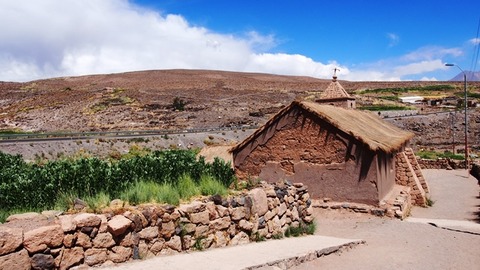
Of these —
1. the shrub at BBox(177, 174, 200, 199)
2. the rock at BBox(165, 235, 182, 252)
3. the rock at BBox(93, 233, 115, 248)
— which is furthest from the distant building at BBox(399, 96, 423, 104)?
the rock at BBox(93, 233, 115, 248)

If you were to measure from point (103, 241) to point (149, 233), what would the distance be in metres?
0.96

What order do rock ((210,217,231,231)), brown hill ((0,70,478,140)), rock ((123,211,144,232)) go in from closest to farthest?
rock ((123,211,144,232))
rock ((210,217,231,231))
brown hill ((0,70,478,140))

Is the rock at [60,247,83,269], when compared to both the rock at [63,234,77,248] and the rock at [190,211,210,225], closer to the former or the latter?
the rock at [63,234,77,248]

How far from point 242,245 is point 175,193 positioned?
6.42 ft

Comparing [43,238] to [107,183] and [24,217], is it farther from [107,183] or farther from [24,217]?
[107,183]

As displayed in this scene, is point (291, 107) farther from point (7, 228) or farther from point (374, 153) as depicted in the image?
point (7, 228)

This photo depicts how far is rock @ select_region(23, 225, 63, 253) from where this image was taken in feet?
20.9

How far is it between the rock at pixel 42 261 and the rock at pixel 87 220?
2.13 ft

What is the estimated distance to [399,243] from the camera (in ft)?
39.5

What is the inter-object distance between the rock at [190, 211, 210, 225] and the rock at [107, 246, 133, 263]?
1582 mm

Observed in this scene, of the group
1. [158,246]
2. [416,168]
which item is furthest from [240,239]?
[416,168]

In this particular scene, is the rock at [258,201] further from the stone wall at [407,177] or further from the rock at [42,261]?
the stone wall at [407,177]

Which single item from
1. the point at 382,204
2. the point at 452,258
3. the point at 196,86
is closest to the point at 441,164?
the point at 382,204

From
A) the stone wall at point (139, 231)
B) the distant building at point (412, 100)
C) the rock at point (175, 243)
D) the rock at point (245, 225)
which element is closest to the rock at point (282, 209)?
the stone wall at point (139, 231)
